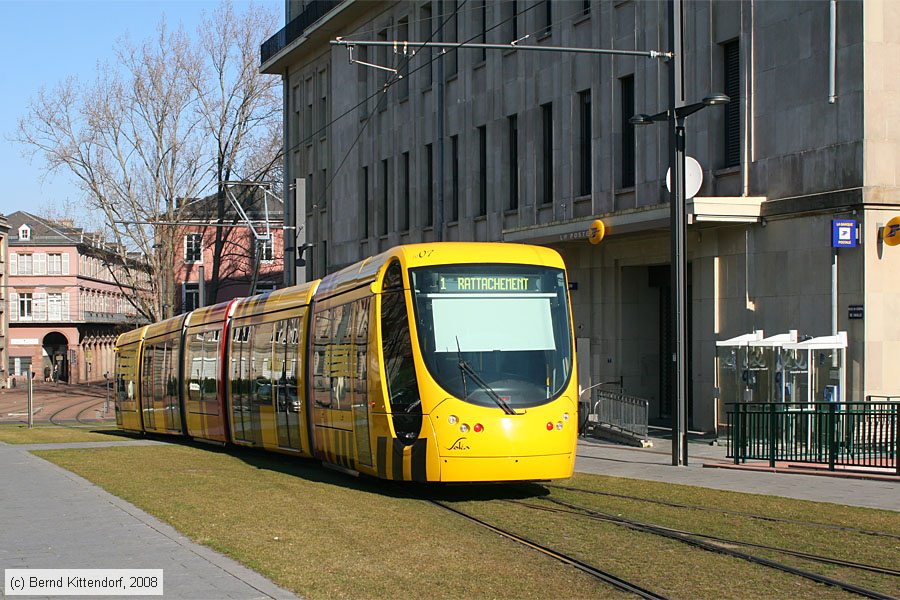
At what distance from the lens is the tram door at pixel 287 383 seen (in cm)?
1959

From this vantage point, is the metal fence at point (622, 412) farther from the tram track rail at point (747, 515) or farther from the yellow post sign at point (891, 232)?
the tram track rail at point (747, 515)

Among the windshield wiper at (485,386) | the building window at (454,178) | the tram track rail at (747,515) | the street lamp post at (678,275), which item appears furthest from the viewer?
the building window at (454,178)

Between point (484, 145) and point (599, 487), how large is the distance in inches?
916

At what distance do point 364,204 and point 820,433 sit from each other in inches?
1212

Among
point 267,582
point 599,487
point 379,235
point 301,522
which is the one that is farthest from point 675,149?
point 379,235

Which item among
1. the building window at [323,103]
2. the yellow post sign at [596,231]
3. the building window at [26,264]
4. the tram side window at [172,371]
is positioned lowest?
the tram side window at [172,371]

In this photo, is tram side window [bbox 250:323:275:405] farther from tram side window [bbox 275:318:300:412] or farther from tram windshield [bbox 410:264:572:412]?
tram windshield [bbox 410:264:572:412]

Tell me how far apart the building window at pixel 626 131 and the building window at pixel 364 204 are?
1863 centimetres

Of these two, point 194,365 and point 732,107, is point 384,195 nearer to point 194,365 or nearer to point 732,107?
point 194,365

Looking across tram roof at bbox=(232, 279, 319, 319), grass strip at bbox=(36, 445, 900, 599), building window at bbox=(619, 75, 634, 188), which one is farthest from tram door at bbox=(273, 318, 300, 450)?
building window at bbox=(619, 75, 634, 188)

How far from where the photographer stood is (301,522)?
1175 centimetres

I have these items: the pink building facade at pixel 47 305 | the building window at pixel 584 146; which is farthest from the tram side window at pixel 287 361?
the pink building facade at pixel 47 305

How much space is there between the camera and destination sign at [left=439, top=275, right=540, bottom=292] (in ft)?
48.1

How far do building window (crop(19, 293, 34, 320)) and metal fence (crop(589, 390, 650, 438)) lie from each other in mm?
88654
